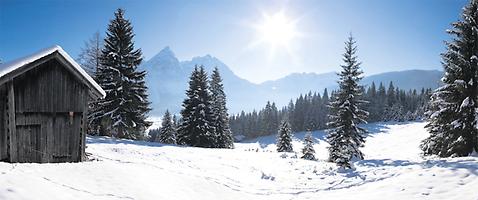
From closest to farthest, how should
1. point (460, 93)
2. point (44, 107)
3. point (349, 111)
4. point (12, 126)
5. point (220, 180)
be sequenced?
point (12, 126) → point (44, 107) → point (220, 180) → point (460, 93) → point (349, 111)

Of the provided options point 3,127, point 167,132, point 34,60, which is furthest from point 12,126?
point 167,132

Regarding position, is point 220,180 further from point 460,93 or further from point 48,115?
point 460,93

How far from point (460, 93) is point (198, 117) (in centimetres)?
2533

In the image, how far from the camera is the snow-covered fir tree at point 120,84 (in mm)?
29375

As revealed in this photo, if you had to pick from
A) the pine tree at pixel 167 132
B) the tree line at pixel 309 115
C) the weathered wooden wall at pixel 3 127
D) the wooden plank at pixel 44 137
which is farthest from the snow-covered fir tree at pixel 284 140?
the tree line at pixel 309 115

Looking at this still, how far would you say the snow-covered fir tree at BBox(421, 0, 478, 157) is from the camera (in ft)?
65.2

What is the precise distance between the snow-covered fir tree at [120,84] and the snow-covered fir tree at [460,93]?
78.9 ft

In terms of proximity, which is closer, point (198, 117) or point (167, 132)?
point (198, 117)

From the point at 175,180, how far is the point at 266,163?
11.4 meters

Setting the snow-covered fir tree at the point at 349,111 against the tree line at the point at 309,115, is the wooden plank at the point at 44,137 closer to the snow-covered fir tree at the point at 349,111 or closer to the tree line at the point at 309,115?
the snow-covered fir tree at the point at 349,111

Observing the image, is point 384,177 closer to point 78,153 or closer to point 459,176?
point 459,176

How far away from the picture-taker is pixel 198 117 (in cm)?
3778

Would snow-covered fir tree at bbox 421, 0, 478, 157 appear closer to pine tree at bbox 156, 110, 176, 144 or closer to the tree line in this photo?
pine tree at bbox 156, 110, 176, 144

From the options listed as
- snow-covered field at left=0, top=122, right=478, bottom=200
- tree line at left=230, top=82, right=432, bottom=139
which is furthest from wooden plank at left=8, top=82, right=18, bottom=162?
tree line at left=230, top=82, right=432, bottom=139
